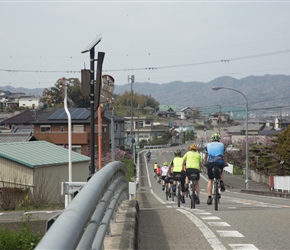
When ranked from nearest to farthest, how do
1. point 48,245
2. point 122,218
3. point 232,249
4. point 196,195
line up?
point 48,245 → point 232,249 → point 122,218 → point 196,195

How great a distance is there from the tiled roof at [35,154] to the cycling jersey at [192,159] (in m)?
15.4

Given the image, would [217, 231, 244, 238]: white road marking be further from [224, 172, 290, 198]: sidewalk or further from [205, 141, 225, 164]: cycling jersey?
→ [224, 172, 290, 198]: sidewalk

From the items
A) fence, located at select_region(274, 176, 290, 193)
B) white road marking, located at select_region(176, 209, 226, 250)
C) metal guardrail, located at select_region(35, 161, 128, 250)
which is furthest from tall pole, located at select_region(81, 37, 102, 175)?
fence, located at select_region(274, 176, 290, 193)

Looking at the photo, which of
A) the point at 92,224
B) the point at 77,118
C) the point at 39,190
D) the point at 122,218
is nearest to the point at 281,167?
the point at 77,118

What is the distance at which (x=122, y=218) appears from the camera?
8914 mm

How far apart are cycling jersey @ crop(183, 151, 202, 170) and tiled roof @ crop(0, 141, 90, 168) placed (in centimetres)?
1541

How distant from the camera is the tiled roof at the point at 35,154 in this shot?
30.4 meters

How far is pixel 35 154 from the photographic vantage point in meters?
32.6

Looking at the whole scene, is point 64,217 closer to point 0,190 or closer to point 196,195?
point 196,195

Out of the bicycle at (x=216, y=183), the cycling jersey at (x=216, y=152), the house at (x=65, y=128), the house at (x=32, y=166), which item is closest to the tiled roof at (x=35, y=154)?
the house at (x=32, y=166)

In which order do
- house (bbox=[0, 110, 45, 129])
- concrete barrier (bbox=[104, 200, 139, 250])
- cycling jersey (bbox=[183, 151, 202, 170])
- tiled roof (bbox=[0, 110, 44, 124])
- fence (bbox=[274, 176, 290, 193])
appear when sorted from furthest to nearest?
tiled roof (bbox=[0, 110, 44, 124])
house (bbox=[0, 110, 45, 129])
fence (bbox=[274, 176, 290, 193])
cycling jersey (bbox=[183, 151, 202, 170])
concrete barrier (bbox=[104, 200, 139, 250])

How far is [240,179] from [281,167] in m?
12.5

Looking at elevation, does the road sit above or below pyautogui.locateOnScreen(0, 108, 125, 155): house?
below

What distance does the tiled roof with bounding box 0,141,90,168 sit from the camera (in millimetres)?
30438
